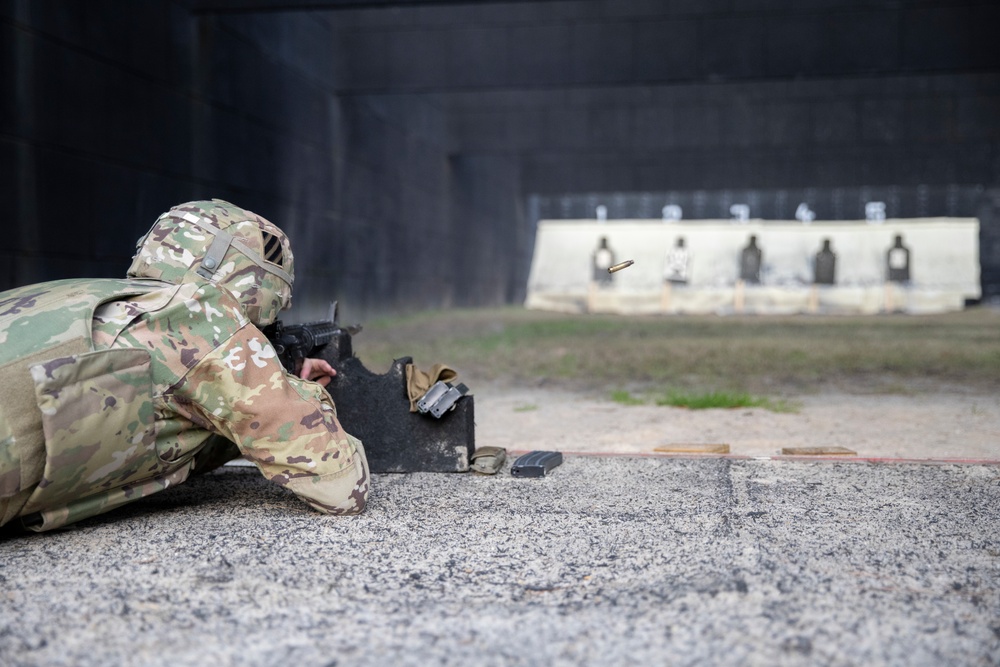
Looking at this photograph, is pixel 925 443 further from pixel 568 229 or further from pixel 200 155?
pixel 568 229

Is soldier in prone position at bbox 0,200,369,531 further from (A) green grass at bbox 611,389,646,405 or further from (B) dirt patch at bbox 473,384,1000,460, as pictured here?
(A) green grass at bbox 611,389,646,405

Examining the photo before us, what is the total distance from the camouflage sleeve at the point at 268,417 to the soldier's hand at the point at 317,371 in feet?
1.45

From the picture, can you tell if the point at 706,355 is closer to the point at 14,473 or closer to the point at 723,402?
the point at 723,402

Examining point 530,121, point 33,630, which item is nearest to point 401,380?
point 33,630

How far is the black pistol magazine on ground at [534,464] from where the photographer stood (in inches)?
116

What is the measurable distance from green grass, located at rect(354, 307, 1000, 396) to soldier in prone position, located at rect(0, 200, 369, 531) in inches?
137

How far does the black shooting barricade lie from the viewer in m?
2.93

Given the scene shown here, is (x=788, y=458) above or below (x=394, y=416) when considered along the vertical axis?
below

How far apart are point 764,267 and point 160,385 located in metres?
17.7

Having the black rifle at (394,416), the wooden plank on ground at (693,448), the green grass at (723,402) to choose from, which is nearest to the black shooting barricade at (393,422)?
the black rifle at (394,416)

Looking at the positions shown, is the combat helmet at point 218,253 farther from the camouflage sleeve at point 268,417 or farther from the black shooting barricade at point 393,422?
the black shooting barricade at point 393,422

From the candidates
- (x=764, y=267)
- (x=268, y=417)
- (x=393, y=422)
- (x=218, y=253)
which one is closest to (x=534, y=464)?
(x=393, y=422)

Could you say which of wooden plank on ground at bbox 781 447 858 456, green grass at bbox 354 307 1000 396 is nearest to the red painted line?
wooden plank on ground at bbox 781 447 858 456

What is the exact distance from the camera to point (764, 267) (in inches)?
738
